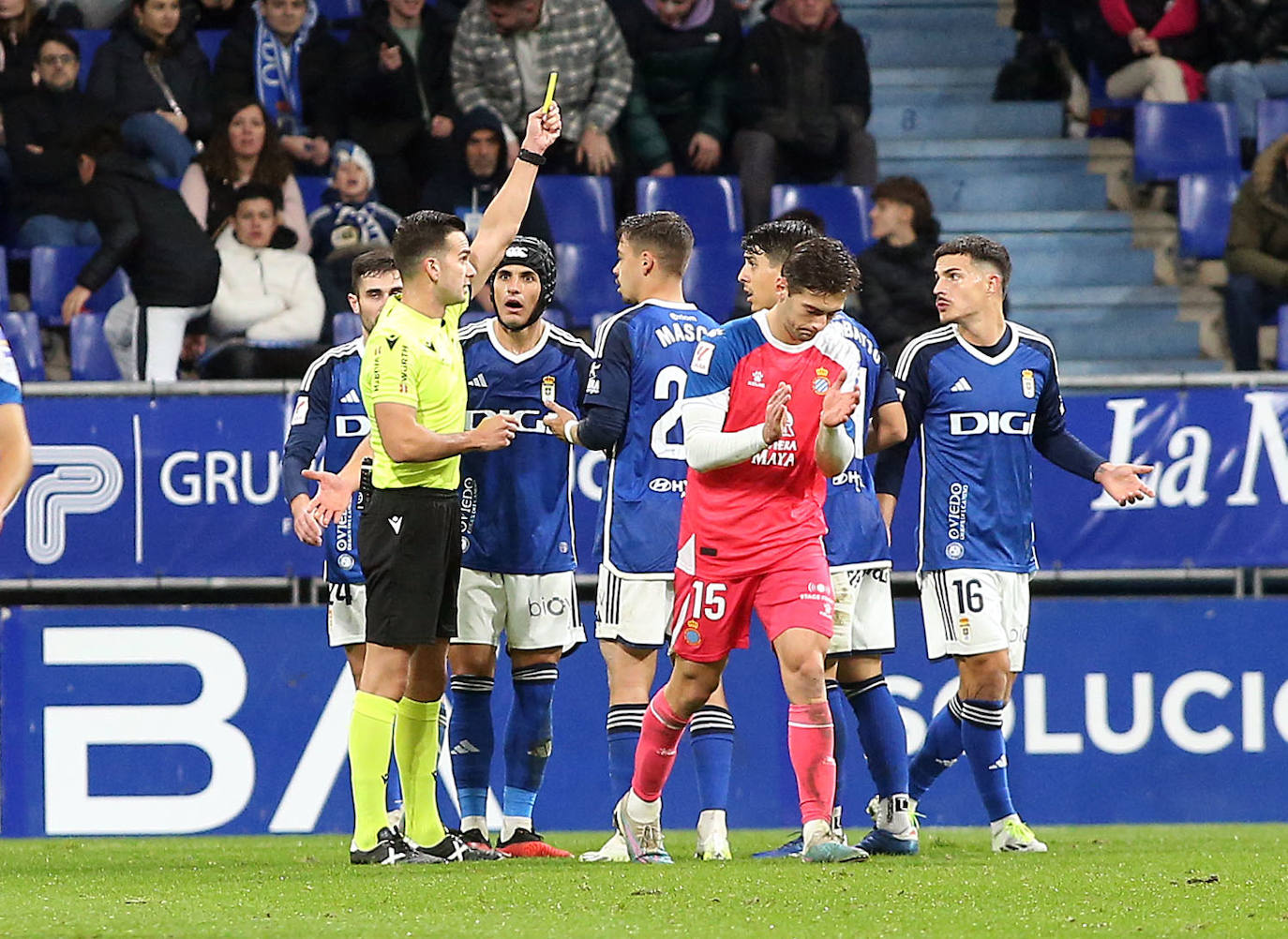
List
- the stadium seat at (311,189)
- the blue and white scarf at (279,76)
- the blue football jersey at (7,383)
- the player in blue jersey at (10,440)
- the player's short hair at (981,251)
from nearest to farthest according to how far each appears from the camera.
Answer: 1. the player in blue jersey at (10,440)
2. the blue football jersey at (7,383)
3. the player's short hair at (981,251)
4. the stadium seat at (311,189)
5. the blue and white scarf at (279,76)

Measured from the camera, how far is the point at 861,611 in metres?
7.84

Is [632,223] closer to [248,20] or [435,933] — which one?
[435,933]

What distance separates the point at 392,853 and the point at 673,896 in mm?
1309

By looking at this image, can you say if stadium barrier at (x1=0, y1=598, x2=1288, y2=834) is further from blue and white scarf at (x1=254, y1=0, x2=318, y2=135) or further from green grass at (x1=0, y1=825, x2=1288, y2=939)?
blue and white scarf at (x1=254, y1=0, x2=318, y2=135)

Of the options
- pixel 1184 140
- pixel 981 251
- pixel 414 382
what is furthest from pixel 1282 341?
pixel 414 382

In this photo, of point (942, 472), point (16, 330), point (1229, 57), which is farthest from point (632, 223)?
point (1229, 57)

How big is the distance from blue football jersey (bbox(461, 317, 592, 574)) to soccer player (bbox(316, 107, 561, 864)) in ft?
2.08

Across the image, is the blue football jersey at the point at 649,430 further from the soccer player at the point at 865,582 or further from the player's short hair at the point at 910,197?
the player's short hair at the point at 910,197

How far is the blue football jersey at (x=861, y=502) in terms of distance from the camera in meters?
7.66

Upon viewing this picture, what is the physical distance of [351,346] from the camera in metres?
8.38

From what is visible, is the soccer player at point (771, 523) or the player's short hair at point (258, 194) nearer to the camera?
the soccer player at point (771, 523)

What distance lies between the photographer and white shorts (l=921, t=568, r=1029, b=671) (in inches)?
313

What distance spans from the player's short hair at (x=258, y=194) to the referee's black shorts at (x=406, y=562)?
4972 millimetres

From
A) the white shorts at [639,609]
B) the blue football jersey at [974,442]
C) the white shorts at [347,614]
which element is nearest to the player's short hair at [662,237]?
the blue football jersey at [974,442]
